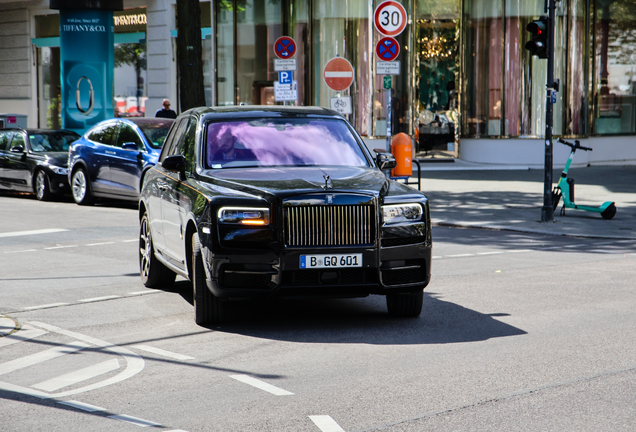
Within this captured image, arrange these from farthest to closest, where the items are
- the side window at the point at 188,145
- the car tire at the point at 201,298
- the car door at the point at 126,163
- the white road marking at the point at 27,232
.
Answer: the car door at the point at 126,163 → the white road marking at the point at 27,232 → the side window at the point at 188,145 → the car tire at the point at 201,298

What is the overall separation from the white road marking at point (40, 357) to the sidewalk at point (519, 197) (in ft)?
29.4

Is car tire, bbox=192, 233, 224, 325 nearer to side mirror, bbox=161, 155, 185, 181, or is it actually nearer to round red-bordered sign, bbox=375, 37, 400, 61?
side mirror, bbox=161, 155, 185, 181

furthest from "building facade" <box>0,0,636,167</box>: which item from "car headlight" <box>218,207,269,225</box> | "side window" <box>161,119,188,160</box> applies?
"car headlight" <box>218,207,269,225</box>

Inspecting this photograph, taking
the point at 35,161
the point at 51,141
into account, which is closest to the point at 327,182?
the point at 35,161

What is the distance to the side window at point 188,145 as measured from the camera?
26.4 feet

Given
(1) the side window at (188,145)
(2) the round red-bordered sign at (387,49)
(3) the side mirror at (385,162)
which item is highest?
(2) the round red-bordered sign at (387,49)

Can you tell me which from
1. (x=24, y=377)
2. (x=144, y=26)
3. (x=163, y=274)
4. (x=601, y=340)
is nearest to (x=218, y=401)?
(x=24, y=377)

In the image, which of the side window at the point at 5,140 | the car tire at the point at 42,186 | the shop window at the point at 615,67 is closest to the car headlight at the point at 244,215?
the car tire at the point at 42,186

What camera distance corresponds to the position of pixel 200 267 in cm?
706

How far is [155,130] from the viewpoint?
17.2 meters

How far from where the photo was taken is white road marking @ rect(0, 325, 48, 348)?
6730 mm

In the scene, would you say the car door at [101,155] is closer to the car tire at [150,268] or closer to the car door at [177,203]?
the car tire at [150,268]

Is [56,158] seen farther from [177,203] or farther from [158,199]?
[177,203]

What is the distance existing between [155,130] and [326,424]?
13160mm
